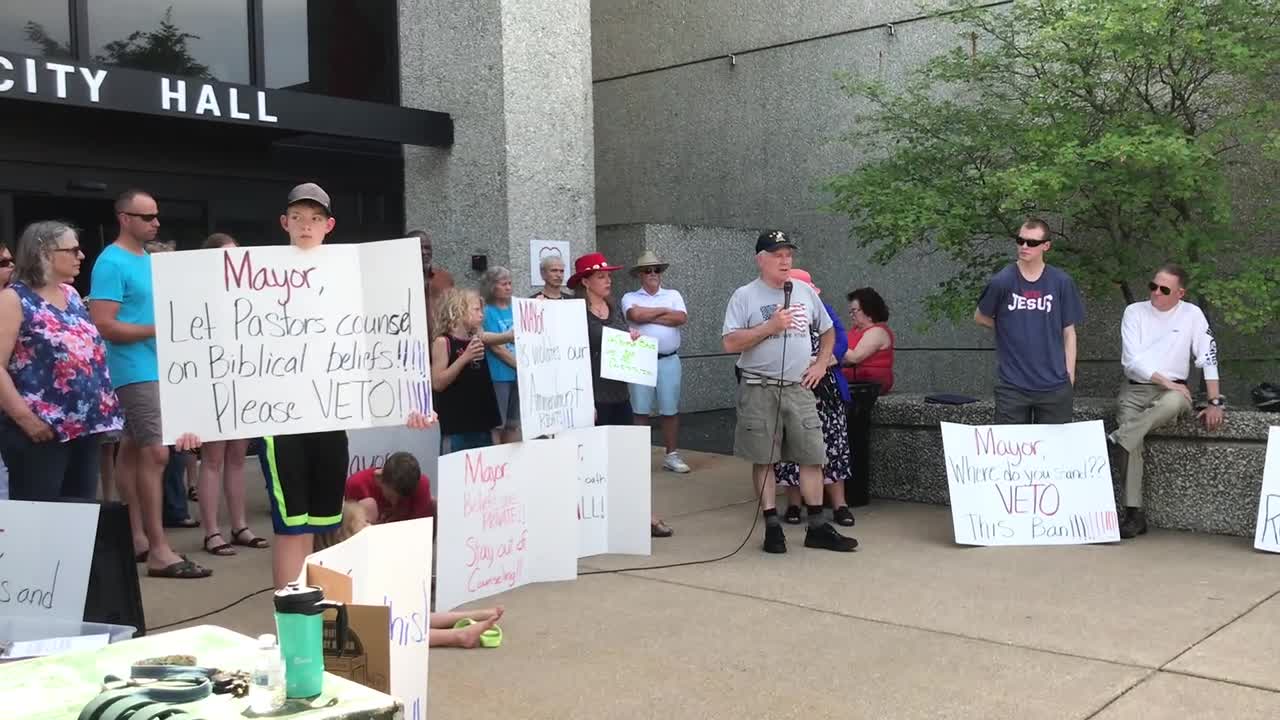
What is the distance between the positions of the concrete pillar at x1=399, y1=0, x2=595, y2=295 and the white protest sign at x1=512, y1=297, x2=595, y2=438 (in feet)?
12.9

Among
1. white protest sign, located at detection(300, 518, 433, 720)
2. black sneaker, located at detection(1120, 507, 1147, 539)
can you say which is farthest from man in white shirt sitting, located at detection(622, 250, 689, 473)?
white protest sign, located at detection(300, 518, 433, 720)

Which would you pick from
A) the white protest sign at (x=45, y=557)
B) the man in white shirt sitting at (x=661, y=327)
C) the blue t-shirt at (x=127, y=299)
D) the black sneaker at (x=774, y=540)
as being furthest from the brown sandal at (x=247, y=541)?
the man in white shirt sitting at (x=661, y=327)

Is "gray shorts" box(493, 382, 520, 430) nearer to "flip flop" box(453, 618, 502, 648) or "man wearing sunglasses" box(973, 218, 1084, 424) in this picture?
"flip flop" box(453, 618, 502, 648)

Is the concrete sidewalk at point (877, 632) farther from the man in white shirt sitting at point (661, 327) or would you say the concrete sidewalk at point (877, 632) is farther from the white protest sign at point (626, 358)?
the man in white shirt sitting at point (661, 327)

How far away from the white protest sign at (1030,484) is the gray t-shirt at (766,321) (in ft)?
3.50

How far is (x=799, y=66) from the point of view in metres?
13.8

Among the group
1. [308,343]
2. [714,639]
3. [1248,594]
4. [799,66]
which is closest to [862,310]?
[1248,594]

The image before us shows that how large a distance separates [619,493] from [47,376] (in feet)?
10.2

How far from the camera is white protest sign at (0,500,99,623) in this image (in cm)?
435

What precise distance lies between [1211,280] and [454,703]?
19.4ft

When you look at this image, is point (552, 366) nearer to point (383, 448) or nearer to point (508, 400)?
point (508, 400)

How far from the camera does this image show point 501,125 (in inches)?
409

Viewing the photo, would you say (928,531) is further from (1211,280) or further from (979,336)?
(979,336)

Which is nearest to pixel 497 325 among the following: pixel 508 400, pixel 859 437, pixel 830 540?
pixel 508 400
